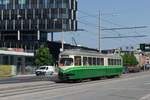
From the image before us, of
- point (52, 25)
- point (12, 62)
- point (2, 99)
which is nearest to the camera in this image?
point (2, 99)

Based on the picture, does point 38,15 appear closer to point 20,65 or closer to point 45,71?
point 20,65

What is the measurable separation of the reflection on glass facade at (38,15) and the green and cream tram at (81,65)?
6540cm

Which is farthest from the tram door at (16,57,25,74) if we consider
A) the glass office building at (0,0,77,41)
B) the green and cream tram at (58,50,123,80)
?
the green and cream tram at (58,50,123,80)

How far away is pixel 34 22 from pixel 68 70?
251 ft

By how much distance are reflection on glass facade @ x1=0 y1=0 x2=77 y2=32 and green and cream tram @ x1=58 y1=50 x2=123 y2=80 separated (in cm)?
6540

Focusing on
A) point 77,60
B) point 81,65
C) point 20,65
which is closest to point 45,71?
point 20,65

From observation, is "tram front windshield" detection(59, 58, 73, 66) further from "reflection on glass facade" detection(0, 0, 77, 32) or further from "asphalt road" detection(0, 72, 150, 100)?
"reflection on glass facade" detection(0, 0, 77, 32)

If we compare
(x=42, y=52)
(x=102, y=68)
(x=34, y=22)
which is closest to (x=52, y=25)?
(x=34, y=22)

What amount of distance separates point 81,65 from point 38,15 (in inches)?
2994

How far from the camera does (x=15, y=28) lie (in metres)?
117

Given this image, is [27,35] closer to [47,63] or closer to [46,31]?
[46,31]

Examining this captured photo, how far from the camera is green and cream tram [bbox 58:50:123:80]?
4159cm

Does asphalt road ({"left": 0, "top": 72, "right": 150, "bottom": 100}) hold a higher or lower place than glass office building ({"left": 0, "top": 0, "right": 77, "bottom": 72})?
lower

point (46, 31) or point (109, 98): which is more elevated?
point (46, 31)
